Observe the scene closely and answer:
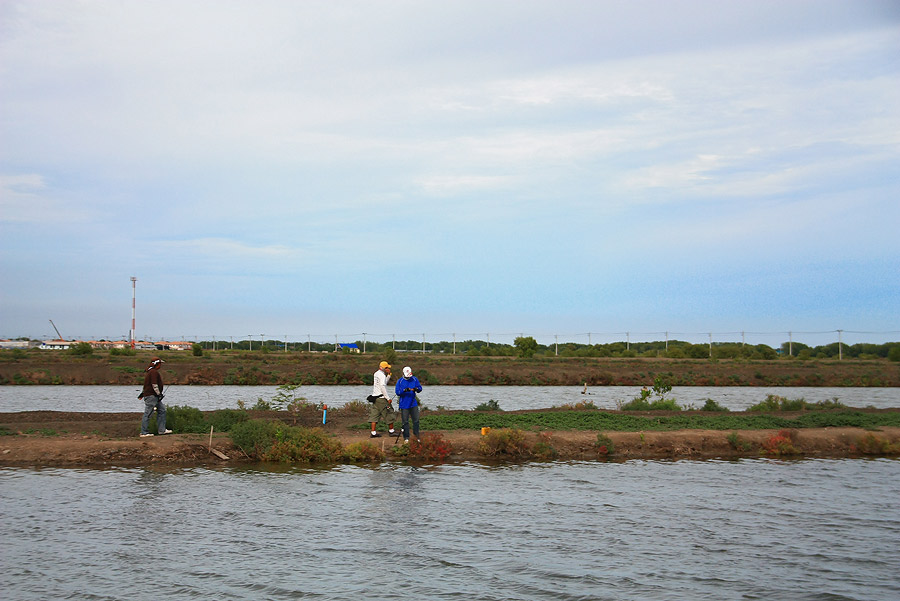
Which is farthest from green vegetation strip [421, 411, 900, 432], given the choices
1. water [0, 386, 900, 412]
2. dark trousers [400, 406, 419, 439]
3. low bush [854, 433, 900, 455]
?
water [0, 386, 900, 412]

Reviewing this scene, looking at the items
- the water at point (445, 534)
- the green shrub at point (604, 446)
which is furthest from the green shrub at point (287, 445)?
the green shrub at point (604, 446)

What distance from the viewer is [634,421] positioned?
26.7m

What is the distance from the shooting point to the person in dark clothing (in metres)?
20.9

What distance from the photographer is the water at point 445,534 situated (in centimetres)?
1155

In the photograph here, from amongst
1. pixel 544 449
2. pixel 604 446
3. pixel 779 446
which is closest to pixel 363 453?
pixel 544 449

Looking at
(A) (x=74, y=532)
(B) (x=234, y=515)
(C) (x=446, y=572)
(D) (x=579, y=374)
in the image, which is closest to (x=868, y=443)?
(C) (x=446, y=572)

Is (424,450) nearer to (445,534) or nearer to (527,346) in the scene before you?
(445,534)

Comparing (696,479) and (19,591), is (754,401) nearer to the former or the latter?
(696,479)

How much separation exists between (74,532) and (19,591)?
10.0 ft

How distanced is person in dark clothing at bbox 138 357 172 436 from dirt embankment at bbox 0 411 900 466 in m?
0.41

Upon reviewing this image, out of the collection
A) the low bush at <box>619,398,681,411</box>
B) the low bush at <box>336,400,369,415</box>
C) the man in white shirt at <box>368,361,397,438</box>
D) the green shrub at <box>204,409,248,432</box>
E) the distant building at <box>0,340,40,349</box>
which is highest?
the distant building at <box>0,340,40,349</box>

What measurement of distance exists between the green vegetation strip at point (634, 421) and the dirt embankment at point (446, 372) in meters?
27.5

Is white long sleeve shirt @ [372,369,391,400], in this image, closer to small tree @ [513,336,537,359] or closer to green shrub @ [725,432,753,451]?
green shrub @ [725,432,753,451]

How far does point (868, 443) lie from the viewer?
2416 centimetres
